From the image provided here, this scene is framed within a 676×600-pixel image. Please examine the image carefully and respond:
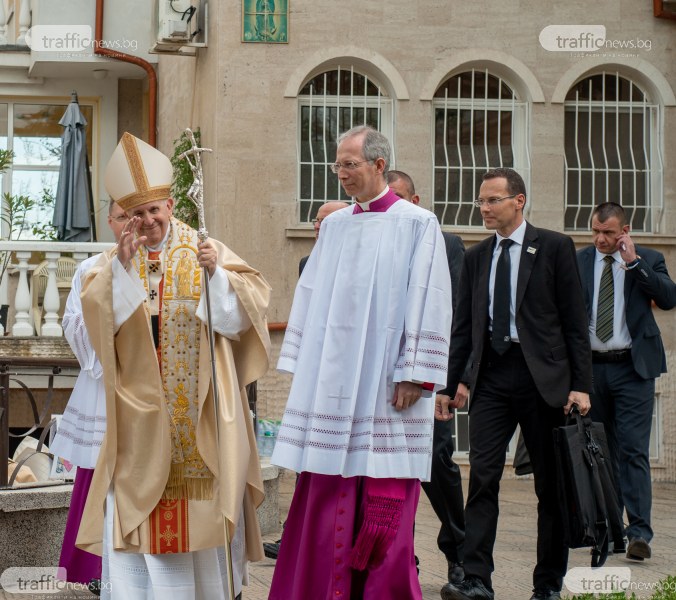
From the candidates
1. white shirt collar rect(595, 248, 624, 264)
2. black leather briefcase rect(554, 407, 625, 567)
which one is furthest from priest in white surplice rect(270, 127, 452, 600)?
white shirt collar rect(595, 248, 624, 264)

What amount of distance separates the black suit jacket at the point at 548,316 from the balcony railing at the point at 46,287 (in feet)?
23.4

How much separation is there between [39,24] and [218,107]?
4.83m

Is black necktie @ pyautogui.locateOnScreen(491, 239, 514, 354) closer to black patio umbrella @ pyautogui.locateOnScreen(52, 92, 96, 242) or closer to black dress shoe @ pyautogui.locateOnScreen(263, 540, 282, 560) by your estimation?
black dress shoe @ pyautogui.locateOnScreen(263, 540, 282, 560)

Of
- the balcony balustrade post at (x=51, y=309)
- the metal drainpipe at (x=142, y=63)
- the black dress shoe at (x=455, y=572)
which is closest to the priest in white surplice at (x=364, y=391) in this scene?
the black dress shoe at (x=455, y=572)

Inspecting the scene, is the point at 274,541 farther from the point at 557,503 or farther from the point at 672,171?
the point at 672,171

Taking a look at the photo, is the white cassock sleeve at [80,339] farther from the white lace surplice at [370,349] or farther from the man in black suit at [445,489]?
the man in black suit at [445,489]

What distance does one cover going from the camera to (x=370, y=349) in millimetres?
6023

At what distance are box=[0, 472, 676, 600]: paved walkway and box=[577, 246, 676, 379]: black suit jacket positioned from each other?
1.23 m

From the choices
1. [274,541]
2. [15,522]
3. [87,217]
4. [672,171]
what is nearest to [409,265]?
[15,522]

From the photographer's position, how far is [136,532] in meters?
6.06

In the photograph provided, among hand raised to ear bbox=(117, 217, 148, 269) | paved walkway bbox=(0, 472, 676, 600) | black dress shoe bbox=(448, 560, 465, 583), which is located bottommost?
paved walkway bbox=(0, 472, 676, 600)

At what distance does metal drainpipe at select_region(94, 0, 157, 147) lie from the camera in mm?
17234

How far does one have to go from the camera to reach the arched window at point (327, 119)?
547 inches

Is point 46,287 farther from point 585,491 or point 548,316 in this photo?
point 585,491
